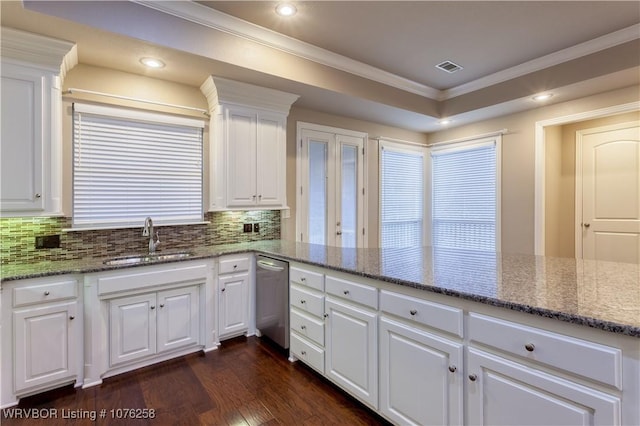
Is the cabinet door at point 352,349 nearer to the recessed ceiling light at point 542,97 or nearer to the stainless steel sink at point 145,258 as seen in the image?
the stainless steel sink at point 145,258

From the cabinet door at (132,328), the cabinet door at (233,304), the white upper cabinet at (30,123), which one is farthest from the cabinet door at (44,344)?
the cabinet door at (233,304)

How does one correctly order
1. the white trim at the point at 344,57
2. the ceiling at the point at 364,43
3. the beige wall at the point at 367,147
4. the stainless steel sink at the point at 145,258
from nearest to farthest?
the ceiling at the point at 364,43, the white trim at the point at 344,57, the stainless steel sink at the point at 145,258, the beige wall at the point at 367,147

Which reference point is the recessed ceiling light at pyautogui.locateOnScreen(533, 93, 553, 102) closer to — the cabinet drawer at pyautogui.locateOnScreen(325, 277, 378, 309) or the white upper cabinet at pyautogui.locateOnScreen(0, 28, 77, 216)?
the cabinet drawer at pyautogui.locateOnScreen(325, 277, 378, 309)

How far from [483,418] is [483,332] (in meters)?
0.38

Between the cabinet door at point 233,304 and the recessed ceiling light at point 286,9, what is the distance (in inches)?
89.4

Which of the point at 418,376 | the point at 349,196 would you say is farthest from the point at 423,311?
the point at 349,196

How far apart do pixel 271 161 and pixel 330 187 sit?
106cm

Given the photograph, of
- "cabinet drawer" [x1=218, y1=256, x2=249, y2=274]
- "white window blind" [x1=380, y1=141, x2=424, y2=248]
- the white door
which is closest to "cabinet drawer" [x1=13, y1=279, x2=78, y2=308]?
"cabinet drawer" [x1=218, y1=256, x2=249, y2=274]

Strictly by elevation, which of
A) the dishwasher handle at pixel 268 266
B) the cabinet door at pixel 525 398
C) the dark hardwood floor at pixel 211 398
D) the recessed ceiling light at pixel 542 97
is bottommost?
the dark hardwood floor at pixel 211 398

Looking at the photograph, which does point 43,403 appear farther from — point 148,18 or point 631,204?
point 631,204

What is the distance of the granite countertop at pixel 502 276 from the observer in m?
1.20

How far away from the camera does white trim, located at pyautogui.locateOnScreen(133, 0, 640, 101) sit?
2391mm

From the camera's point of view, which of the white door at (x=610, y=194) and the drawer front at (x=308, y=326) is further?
the white door at (x=610, y=194)

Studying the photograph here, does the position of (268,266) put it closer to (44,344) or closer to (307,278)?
(307,278)
